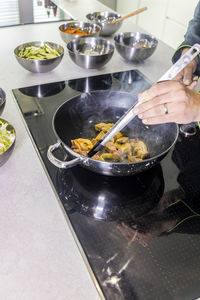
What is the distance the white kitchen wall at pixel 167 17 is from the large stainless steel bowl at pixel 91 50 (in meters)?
1.66

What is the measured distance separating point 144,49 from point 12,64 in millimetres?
654

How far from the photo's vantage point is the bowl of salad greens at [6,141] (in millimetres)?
761

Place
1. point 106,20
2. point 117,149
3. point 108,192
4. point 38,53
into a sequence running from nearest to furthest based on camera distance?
point 108,192 < point 117,149 < point 38,53 < point 106,20

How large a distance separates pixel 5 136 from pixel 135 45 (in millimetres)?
1013

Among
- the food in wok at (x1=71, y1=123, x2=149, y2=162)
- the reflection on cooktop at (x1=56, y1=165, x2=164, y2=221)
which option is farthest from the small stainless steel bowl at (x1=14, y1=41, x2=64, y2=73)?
the reflection on cooktop at (x1=56, y1=165, x2=164, y2=221)

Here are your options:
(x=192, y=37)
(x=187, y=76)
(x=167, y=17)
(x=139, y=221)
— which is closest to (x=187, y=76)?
(x=187, y=76)

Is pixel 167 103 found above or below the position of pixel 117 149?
above

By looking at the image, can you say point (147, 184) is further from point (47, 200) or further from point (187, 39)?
point (187, 39)

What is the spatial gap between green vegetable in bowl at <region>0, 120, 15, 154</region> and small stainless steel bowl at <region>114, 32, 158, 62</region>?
79 centimetres

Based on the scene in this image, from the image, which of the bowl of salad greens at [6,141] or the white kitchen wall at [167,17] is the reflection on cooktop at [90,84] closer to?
the bowl of salad greens at [6,141]

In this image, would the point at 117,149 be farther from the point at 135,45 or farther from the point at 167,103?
the point at 135,45

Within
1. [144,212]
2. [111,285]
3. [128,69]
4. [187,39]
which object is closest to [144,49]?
[128,69]

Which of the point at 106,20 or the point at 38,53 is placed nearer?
the point at 38,53

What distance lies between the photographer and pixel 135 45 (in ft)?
5.05
